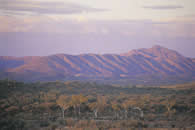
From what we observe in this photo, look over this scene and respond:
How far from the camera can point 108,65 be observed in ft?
513

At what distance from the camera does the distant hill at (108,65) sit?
429ft

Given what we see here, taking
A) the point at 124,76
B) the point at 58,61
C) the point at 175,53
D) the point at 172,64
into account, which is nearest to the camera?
the point at 124,76

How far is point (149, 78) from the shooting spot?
424 ft

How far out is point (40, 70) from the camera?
12325 centimetres

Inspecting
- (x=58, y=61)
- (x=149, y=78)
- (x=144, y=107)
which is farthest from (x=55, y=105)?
(x=58, y=61)

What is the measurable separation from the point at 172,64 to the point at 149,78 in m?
36.9

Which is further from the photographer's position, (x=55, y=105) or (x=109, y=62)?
(x=109, y=62)

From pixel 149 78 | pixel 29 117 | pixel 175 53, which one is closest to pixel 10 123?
pixel 29 117

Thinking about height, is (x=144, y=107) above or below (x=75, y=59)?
below

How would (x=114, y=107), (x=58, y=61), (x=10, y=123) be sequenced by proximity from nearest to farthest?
(x=10, y=123), (x=114, y=107), (x=58, y=61)

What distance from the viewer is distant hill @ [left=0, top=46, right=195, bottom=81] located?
130750 mm

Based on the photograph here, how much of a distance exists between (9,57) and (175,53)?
399 ft

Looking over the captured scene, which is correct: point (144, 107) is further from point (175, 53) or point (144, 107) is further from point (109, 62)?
point (175, 53)

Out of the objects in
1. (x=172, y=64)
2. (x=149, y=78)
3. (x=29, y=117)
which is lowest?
(x=29, y=117)
